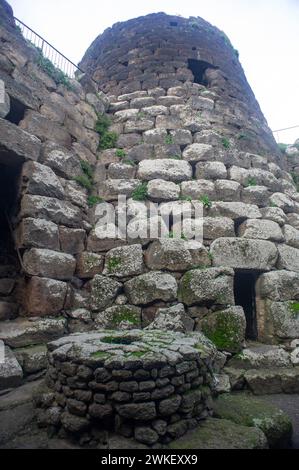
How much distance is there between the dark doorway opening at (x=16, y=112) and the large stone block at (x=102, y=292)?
2.65 metres

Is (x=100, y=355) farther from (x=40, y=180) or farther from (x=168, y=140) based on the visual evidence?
(x=168, y=140)

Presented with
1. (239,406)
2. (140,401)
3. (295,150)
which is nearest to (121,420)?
(140,401)

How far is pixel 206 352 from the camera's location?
106 inches

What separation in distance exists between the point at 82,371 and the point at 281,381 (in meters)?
2.14

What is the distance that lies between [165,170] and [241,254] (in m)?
1.80

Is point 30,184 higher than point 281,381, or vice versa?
point 30,184

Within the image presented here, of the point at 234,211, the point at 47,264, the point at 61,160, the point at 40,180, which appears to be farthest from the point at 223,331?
the point at 61,160

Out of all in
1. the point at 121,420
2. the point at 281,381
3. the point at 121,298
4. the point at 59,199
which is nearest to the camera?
the point at 121,420

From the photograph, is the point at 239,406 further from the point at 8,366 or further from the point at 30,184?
the point at 30,184

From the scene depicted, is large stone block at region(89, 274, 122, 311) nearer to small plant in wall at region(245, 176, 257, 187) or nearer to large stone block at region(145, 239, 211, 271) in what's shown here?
large stone block at region(145, 239, 211, 271)

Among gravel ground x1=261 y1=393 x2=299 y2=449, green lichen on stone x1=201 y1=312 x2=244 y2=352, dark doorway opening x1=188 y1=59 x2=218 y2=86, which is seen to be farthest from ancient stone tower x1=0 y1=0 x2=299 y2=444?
dark doorway opening x1=188 y1=59 x2=218 y2=86

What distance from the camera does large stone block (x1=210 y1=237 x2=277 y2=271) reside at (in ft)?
13.1

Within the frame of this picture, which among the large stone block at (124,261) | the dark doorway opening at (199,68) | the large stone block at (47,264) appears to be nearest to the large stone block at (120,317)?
the large stone block at (124,261)

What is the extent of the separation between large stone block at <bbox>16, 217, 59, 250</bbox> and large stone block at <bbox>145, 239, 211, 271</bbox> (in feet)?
4.04
